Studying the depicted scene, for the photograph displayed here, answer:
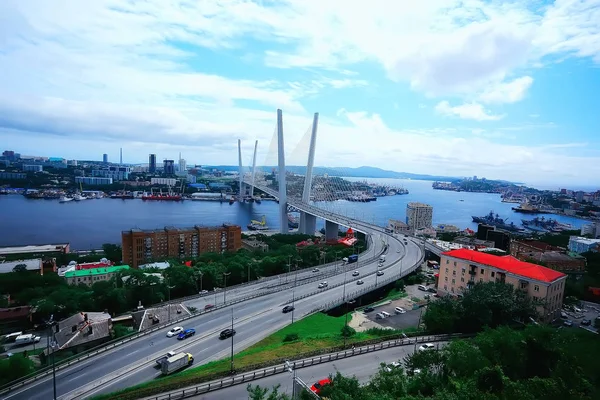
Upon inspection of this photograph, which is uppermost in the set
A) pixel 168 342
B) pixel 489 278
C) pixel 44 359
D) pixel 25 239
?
pixel 489 278

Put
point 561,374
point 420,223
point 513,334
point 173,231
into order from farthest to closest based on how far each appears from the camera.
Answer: point 420,223, point 173,231, point 513,334, point 561,374

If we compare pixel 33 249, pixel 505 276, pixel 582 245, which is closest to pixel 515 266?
pixel 505 276

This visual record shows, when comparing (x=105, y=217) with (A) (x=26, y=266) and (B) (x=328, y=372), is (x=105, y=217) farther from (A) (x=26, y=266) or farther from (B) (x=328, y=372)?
(B) (x=328, y=372)

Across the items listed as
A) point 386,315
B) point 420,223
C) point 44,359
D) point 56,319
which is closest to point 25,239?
point 56,319

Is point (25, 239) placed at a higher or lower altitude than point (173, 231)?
lower

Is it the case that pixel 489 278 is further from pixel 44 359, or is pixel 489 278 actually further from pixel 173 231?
pixel 173 231

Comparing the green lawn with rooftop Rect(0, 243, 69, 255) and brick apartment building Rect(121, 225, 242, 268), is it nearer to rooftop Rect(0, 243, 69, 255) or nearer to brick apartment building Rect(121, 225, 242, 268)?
brick apartment building Rect(121, 225, 242, 268)
